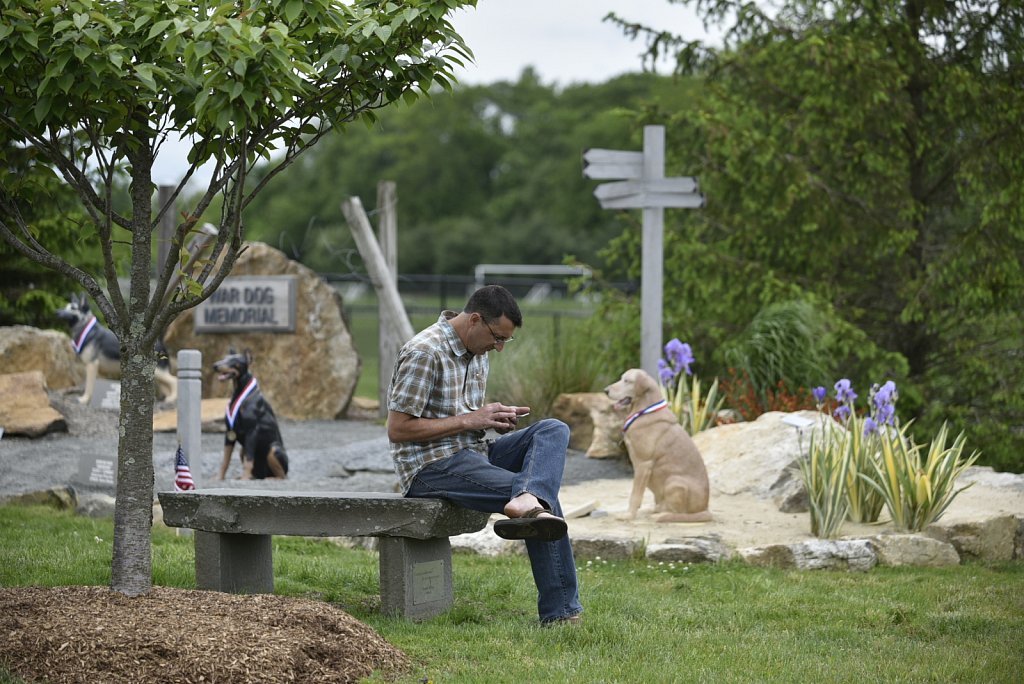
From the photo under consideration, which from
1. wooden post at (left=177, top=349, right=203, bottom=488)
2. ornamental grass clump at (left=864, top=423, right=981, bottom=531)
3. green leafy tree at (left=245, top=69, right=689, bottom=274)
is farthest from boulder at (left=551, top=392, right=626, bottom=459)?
green leafy tree at (left=245, top=69, right=689, bottom=274)

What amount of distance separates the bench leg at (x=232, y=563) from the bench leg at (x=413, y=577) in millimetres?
745

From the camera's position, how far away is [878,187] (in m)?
12.3

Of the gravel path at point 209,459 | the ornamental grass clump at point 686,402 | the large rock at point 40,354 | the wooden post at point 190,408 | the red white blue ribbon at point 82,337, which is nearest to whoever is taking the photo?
the wooden post at point 190,408

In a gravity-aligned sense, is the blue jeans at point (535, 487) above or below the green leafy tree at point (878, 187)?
below

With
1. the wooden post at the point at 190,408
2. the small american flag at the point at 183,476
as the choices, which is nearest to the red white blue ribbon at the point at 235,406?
the wooden post at the point at 190,408

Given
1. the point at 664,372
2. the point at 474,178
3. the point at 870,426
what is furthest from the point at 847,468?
the point at 474,178

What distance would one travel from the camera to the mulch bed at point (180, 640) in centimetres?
395

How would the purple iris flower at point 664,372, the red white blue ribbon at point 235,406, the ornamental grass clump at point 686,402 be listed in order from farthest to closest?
the ornamental grass clump at point 686,402 < the purple iris flower at point 664,372 < the red white blue ribbon at point 235,406

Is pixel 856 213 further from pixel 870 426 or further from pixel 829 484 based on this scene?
pixel 829 484

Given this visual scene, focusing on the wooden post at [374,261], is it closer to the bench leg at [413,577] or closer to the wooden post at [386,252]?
the wooden post at [386,252]

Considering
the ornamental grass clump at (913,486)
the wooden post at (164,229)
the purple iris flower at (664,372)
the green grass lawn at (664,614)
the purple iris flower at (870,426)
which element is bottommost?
the green grass lawn at (664,614)

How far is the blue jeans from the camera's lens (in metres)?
4.95

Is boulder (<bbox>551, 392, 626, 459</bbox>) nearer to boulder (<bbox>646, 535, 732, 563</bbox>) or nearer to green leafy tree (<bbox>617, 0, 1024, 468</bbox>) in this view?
green leafy tree (<bbox>617, 0, 1024, 468</bbox>)

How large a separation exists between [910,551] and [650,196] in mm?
4504
